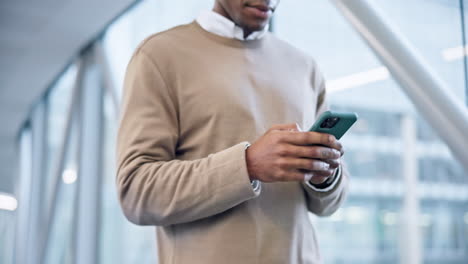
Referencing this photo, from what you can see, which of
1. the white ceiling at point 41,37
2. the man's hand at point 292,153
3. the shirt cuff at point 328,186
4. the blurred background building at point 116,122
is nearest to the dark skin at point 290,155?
the man's hand at point 292,153

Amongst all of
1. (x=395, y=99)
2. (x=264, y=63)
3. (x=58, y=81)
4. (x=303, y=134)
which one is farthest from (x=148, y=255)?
(x=395, y=99)

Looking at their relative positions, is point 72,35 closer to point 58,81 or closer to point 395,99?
point 58,81

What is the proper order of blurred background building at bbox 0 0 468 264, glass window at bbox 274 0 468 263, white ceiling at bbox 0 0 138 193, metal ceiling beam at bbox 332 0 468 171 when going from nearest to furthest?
metal ceiling beam at bbox 332 0 468 171 < glass window at bbox 274 0 468 263 < blurred background building at bbox 0 0 468 264 < white ceiling at bbox 0 0 138 193

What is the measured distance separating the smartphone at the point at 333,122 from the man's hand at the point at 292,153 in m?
0.02

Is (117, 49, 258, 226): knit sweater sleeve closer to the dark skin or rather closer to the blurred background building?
the dark skin

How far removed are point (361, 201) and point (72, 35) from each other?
5.00 meters

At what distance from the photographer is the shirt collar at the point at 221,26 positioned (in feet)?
4.46

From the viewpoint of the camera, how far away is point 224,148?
48.3 inches

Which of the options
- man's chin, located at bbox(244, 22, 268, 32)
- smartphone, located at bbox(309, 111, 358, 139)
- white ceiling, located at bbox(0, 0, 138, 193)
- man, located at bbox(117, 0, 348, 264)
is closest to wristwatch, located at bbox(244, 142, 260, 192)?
man, located at bbox(117, 0, 348, 264)

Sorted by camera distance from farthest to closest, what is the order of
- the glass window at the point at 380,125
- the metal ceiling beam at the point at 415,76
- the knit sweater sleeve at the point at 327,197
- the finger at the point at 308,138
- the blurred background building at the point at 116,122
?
the blurred background building at the point at 116,122
the glass window at the point at 380,125
the knit sweater sleeve at the point at 327,197
the metal ceiling beam at the point at 415,76
the finger at the point at 308,138

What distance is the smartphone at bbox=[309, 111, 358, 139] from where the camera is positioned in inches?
40.3

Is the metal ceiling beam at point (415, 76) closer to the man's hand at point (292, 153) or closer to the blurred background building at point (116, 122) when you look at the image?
the blurred background building at point (116, 122)

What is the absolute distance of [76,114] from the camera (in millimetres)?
5531

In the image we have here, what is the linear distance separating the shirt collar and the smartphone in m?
0.40
